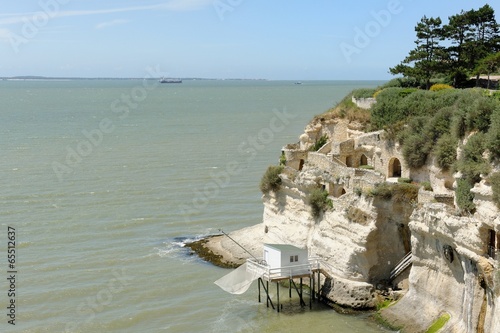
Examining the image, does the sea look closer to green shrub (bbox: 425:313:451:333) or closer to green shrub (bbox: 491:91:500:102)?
green shrub (bbox: 425:313:451:333)

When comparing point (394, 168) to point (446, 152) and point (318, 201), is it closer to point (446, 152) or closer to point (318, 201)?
point (318, 201)

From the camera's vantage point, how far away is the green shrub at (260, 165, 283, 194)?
116 feet

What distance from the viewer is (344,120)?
130ft

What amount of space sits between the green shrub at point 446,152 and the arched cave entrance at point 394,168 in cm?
453

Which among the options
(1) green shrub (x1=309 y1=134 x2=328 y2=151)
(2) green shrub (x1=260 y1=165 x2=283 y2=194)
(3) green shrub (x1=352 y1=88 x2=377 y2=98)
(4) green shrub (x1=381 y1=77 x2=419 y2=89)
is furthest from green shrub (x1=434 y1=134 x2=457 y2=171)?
(4) green shrub (x1=381 y1=77 x2=419 y2=89)

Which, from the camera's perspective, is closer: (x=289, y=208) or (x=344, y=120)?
(x=289, y=208)

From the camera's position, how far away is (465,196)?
24188 mm

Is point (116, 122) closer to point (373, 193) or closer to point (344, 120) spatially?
point (344, 120)

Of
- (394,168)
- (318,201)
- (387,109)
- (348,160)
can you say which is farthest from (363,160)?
(318,201)

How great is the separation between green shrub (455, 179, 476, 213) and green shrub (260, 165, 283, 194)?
482 inches

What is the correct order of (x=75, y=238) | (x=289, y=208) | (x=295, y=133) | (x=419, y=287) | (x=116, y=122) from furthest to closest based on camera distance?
1. (x=116, y=122)
2. (x=295, y=133)
3. (x=75, y=238)
4. (x=289, y=208)
5. (x=419, y=287)

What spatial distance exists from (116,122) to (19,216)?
55.9m

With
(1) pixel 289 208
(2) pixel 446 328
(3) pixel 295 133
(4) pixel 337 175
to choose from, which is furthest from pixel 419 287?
(3) pixel 295 133

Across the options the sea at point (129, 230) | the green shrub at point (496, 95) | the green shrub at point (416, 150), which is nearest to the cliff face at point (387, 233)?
the green shrub at point (416, 150)
